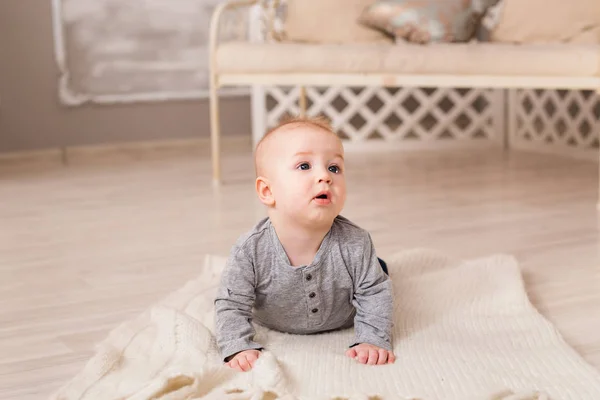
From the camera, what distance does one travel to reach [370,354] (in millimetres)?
1218

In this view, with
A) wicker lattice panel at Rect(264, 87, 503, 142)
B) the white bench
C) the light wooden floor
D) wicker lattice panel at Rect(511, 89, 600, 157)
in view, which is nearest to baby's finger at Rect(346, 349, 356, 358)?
the light wooden floor

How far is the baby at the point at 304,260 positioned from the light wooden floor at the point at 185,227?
277mm

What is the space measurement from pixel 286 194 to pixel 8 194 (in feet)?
6.20

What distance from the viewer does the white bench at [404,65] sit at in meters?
2.42

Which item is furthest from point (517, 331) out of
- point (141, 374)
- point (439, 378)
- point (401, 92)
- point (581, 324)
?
point (401, 92)

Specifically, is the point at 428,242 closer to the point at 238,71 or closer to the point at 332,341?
the point at 332,341

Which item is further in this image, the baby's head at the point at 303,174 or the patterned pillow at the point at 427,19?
the patterned pillow at the point at 427,19

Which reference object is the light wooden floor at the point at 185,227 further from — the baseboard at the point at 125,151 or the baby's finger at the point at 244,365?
the baby's finger at the point at 244,365

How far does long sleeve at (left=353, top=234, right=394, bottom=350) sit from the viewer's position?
4.14 ft

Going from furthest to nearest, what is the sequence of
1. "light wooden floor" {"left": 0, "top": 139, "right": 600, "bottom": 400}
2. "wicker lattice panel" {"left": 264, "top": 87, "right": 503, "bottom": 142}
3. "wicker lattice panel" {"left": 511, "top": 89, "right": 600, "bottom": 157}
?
1. "wicker lattice panel" {"left": 264, "top": 87, "right": 503, "bottom": 142}
2. "wicker lattice panel" {"left": 511, "top": 89, "right": 600, "bottom": 157}
3. "light wooden floor" {"left": 0, "top": 139, "right": 600, "bottom": 400}

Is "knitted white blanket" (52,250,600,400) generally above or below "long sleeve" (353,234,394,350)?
below

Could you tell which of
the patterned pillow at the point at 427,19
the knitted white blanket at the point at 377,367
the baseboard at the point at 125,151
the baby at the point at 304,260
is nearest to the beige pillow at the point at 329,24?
the patterned pillow at the point at 427,19

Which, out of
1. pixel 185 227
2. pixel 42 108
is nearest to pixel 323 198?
pixel 185 227

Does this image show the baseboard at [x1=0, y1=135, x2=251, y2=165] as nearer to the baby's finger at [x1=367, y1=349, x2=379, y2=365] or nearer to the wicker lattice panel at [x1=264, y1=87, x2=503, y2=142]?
the wicker lattice panel at [x1=264, y1=87, x2=503, y2=142]
